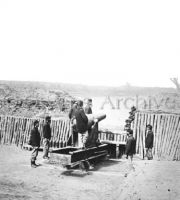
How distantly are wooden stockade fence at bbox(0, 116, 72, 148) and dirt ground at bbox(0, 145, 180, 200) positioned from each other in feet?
12.6

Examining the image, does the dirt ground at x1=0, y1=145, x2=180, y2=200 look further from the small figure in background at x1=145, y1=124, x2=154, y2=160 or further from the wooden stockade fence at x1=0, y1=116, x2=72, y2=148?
the wooden stockade fence at x1=0, y1=116, x2=72, y2=148

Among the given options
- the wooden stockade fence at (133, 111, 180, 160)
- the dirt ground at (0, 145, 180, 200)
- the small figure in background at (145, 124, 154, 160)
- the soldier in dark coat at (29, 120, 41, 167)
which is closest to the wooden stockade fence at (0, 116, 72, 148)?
the wooden stockade fence at (133, 111, 180, 160)

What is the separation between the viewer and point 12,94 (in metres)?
26.8

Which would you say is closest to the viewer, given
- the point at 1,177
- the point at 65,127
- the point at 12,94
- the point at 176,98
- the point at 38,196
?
the point at 38,196

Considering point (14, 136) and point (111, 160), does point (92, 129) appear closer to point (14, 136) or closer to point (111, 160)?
point (111, 160)

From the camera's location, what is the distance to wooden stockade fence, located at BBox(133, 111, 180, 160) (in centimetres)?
1309

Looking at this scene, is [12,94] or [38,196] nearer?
[38,196]

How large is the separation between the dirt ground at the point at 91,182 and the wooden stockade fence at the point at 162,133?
7.19 ft

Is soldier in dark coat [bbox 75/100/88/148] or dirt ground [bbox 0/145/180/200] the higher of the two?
soldier in dark coat [bbox 75/100/88/148]

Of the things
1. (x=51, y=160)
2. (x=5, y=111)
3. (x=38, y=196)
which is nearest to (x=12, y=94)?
(x=5, y=111)

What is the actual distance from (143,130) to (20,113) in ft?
35.0

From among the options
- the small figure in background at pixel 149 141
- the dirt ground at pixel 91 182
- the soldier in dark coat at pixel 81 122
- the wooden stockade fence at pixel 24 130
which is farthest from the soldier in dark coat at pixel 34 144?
the small figure in background at pixel 149 141

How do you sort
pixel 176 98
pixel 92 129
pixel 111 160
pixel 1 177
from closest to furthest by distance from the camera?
pixel 1 177 → pixel 92 129 → pixel 111 160 → pixel 176 98

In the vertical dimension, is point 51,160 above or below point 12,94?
below
